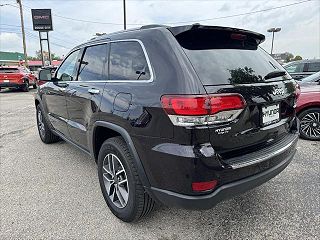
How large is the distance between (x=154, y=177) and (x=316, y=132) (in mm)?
4273

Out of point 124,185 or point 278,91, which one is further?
point 124,185

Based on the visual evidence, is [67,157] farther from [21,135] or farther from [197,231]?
[197,231]

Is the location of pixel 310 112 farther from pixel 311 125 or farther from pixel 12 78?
pixel 12 78

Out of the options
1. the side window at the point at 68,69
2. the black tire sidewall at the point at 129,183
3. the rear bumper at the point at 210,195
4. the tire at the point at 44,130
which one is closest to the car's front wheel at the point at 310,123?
the rear bumper at the point at 210,195

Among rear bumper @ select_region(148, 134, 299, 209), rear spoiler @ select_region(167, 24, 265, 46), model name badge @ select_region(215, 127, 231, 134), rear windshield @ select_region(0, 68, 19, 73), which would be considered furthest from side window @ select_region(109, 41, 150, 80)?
rear windshield @ select_region(0, 68, 19, 73)

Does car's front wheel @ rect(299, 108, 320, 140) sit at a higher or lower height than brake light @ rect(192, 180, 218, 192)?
lower

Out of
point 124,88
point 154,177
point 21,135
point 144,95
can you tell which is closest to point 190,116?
point 144,95

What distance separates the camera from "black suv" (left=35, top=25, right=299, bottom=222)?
198 cm

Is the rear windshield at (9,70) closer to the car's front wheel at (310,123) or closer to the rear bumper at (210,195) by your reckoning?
the car's front wheel at (310,123)

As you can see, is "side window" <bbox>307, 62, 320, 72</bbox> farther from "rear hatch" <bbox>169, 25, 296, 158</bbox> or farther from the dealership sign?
the dealership sign

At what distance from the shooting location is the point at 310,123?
5203mm

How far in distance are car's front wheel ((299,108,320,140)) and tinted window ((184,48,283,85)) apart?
9.80 ft

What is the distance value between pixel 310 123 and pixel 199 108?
4.18 meters

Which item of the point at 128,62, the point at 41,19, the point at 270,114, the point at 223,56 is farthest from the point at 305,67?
the point at 41,19
